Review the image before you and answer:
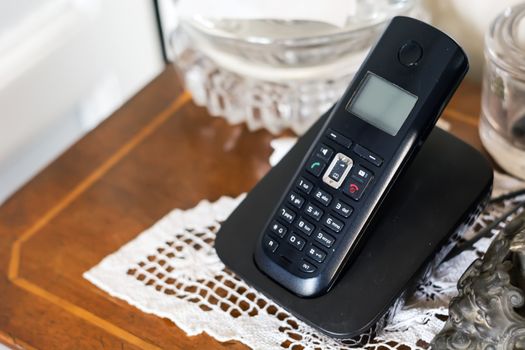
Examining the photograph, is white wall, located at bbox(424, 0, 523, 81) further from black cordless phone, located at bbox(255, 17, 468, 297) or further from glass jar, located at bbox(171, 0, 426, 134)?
black cordless phone, located at bbox(255, 17, 468, 297)

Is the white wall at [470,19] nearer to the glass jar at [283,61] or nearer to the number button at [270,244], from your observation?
the glass jar at [283,61]

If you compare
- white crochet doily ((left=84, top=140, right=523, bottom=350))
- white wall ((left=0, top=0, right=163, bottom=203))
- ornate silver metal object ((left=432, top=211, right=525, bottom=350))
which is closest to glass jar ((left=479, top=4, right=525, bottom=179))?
white crochet doily ((left=84, top=140, right=523, bottom=350))

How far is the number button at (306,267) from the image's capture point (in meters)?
0.46

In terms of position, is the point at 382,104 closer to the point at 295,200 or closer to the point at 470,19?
the point at 295,200

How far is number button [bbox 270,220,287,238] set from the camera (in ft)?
1.54

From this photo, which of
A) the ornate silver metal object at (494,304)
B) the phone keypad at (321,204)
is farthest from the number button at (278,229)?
the ornate silver metal object at (494,304)

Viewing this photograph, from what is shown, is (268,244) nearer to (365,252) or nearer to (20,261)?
(365,252)

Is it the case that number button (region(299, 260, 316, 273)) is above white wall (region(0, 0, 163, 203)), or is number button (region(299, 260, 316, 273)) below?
above

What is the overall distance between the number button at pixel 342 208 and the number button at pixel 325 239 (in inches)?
0.6

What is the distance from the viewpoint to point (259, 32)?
1.94 feet

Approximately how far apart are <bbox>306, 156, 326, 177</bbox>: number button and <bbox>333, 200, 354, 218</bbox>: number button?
2 centimetres

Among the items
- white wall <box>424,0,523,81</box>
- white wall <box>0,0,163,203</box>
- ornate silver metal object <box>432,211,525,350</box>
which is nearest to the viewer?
ornate silver metal object <box>432,211,525,350</box>

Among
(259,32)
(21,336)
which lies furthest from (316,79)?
(21,336)

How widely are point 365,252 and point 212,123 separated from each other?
8.3 inches
